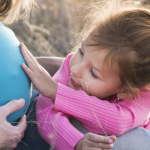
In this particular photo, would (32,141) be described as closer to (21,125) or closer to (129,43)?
(21,125)

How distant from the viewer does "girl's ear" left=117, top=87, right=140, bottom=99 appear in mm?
1634

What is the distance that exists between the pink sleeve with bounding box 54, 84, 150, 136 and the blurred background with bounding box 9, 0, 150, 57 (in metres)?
2.62

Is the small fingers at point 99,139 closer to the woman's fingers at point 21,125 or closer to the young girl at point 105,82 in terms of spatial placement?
the young girl at point 105,82

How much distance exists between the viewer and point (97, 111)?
160 cm

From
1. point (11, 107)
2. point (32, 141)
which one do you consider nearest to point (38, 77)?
point (11, 107)

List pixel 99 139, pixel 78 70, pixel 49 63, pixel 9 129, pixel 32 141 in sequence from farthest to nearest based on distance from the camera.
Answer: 1. pixel 49 63
2. pixel 32 141
3. pixel 78 70
4. pixel 9 129
5. pixel 99 139

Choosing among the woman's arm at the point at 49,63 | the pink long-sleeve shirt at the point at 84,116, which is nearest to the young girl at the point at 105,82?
the pink long-sleeve shirt at the point at 84,116

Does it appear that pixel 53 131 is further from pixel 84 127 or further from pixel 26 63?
pixel 26 63

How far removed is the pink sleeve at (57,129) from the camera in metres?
1.54

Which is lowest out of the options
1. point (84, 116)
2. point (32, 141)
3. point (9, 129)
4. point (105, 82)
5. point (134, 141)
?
point (134, 141)

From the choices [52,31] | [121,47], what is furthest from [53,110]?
[52,31]

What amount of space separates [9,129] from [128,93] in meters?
0.84

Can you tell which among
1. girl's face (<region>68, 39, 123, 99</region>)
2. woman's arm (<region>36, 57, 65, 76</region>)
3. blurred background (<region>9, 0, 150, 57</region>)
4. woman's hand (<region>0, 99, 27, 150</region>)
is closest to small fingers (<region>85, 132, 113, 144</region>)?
girl's face (<region>68, 39, 123, 99</region>)

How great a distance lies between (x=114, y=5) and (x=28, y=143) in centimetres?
128
